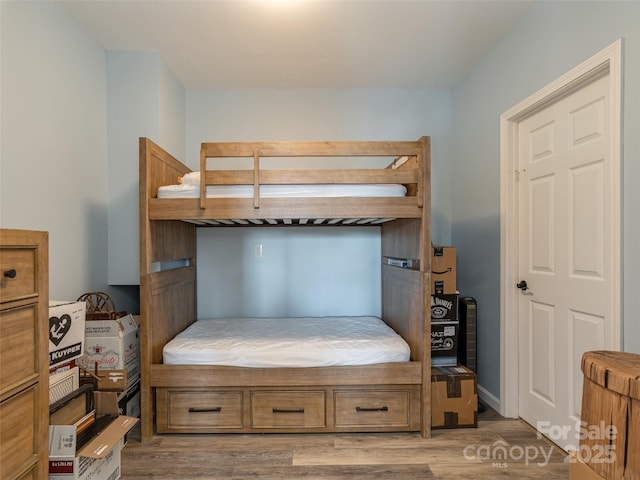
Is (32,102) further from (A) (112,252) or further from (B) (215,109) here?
(B) (215,109)

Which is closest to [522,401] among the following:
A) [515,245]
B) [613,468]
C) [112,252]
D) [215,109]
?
[515,245]

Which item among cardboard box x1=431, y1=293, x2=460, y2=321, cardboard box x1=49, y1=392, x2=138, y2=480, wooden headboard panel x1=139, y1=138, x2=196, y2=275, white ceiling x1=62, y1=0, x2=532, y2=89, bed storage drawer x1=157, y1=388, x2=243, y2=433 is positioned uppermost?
white ceiling x1=62, y1=0, x2=532, y2=89

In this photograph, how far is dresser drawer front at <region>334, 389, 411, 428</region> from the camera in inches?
81.6

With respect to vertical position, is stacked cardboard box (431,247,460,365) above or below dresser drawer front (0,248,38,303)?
below

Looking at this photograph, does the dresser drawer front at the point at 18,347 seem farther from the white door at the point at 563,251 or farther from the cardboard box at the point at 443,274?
the white door at the point at 563,251

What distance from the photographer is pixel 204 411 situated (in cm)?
207

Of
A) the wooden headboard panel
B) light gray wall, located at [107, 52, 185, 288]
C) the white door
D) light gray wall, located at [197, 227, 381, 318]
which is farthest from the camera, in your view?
light gray wall, located at [197, 227, 381, 318]

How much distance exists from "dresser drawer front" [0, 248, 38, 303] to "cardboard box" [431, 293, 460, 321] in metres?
2.25

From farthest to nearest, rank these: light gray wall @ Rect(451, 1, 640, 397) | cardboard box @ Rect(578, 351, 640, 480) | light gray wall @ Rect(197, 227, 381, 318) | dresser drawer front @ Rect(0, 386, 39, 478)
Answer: light gray wall @ Rect(197, 227, 381, 318) → light gray wall @ Rect(451, 1, 640, 397) → dresser drawer front @ Rect(0, 386, 39, 478) → cardboard box @ Rect(578, 351, 640, 480)

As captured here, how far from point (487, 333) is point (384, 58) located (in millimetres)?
2272

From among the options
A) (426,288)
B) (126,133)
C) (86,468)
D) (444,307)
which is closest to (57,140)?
(126,133)

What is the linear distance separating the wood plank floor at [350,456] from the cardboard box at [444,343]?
0.45 meters

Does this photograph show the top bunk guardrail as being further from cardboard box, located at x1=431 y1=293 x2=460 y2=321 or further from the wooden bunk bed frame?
cardboard box, located at x1=431 y1=293 x2=460 y2=321

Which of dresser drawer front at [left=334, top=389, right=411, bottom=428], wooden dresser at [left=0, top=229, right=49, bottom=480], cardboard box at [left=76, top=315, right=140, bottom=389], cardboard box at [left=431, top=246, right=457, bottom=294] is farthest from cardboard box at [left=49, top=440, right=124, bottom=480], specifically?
cardboard box at [left=431, top=246, right=457, bottom=294]
